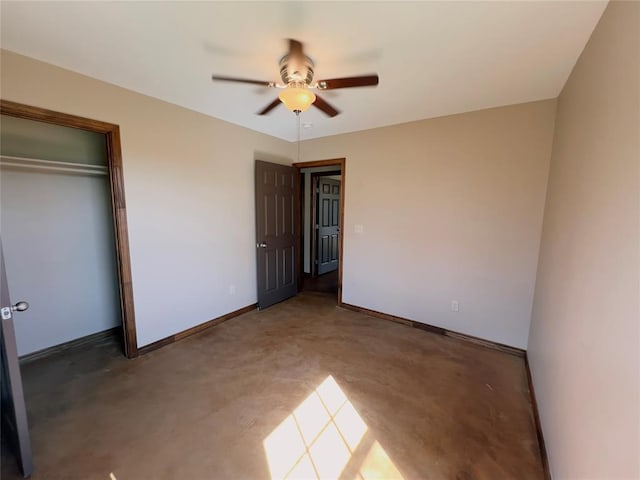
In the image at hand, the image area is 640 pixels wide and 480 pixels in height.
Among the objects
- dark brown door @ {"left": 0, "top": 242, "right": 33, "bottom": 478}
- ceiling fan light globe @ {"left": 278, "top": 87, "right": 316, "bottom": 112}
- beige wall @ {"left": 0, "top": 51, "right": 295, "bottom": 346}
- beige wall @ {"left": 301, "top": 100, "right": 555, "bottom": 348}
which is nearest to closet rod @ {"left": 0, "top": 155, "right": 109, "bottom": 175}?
beige wall @ {"left": 0, "top": 51, "right": 295, "bottom": 346}

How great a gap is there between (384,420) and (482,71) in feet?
8.45

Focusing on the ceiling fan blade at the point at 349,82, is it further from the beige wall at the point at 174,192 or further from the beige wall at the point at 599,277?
the beige wall at the point at 174,192

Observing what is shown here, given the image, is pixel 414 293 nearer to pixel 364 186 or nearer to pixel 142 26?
pixel 364 186

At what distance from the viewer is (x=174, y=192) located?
272cm

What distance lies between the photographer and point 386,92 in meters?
2.31

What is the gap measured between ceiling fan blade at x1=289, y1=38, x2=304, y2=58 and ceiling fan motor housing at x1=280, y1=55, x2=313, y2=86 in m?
0.02

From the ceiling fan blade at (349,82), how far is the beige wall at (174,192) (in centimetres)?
177

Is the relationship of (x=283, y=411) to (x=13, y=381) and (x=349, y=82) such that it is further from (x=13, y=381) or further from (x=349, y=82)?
(x=349, y=82)

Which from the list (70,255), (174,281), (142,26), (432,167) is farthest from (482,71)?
(70,255)

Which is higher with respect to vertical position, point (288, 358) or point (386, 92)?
point (386, 92)

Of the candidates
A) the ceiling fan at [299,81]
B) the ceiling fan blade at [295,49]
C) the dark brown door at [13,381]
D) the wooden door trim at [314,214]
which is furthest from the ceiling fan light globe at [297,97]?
the wooden door trim at [314,214]

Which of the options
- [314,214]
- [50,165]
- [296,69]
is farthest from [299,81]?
[314,214]

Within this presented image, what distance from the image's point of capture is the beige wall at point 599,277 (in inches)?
33.5

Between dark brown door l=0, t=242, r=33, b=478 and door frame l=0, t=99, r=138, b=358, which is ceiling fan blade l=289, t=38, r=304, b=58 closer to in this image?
door frame l=0, t=99, r=138, b=358
